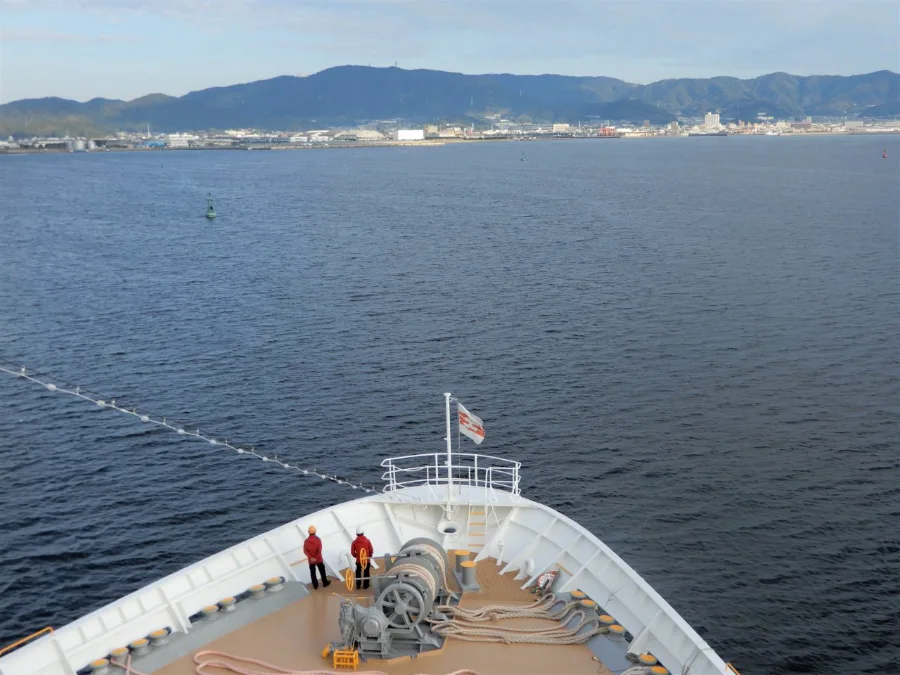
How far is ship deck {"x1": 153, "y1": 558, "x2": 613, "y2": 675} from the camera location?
17.1m

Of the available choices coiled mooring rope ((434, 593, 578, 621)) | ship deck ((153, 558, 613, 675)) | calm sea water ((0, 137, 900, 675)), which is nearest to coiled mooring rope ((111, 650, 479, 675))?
ship deck ((153, 558, 613, 675))

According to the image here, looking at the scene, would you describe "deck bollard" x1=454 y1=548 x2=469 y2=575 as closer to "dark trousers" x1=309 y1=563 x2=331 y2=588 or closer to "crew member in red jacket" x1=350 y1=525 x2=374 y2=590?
"crew member in red jacket" x1=350 y1=525 x2=374 y2=590

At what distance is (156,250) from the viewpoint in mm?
108250

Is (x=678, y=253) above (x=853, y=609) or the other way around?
above

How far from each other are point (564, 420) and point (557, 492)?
27.5 feet

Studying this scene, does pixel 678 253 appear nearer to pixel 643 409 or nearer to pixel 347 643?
pixel 643 409

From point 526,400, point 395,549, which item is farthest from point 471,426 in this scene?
point 526,400

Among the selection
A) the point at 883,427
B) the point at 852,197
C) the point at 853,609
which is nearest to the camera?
the point at 853,609

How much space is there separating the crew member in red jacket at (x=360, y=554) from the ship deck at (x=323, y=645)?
0.43 metres

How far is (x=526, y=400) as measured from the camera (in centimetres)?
5147

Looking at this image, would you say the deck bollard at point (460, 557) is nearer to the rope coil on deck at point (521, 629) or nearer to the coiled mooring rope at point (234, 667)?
the rope coil on deck at point (521, 629)

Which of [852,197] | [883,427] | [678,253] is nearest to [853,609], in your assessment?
[883,427]

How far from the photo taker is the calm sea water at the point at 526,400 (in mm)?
33844

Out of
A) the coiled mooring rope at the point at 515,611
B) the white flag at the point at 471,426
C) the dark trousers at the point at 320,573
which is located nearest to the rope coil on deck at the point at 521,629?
the coiled mooring rope at the point at 515,611
